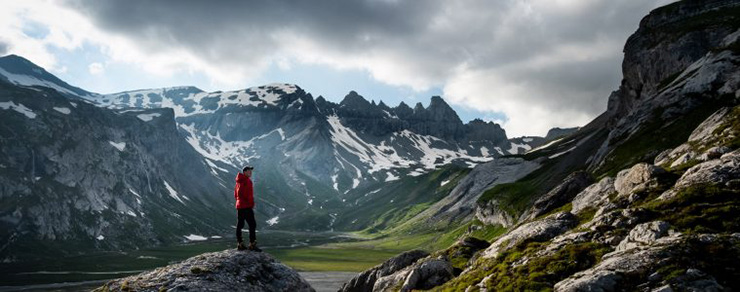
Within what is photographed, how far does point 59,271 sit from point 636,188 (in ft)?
600

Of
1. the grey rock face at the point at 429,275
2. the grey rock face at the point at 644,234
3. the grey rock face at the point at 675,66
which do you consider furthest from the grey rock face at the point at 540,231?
the grey rock face at the point at 675,66

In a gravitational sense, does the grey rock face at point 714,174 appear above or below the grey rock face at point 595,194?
above

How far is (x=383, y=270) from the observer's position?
66.8 m

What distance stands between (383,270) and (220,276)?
48.4 m

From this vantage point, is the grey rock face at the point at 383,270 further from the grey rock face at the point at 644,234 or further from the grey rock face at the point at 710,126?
the grey rock face at the point at 644,234

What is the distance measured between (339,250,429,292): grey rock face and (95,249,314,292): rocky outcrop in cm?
4084

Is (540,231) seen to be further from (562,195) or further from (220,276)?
(562,195)

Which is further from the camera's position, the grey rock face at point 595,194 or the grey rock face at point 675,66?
the grey rock face at point 675,66

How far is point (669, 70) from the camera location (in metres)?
156

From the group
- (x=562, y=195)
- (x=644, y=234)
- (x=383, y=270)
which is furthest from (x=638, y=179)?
(x=383, y=270)

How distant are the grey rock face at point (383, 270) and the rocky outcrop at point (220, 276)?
40843 millimetres

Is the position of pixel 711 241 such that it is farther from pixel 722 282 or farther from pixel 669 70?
pixel 669 70

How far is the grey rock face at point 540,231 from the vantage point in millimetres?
39938

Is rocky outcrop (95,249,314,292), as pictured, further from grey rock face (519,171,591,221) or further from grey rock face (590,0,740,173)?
grey rock face (590,0,740,173)
